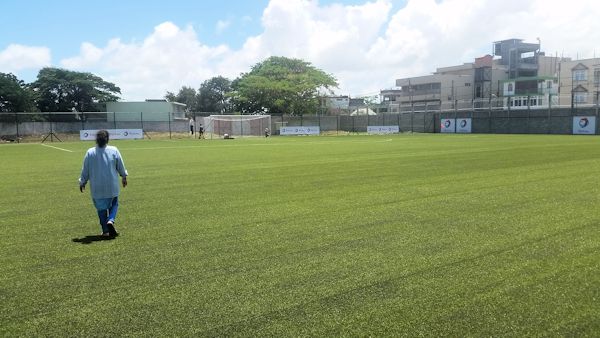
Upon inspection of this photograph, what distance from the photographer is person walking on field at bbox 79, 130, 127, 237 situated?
6.82 m

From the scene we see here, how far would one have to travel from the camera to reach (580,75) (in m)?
87.9

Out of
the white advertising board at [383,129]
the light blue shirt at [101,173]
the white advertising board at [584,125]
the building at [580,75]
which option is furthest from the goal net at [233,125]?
the building at [580,75]

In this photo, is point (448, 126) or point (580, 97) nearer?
point (580, 97)

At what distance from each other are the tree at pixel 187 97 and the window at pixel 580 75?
2852 inches

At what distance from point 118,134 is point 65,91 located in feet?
115

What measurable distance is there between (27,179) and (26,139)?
113 feet

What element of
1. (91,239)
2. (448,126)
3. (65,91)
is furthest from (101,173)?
(65,91)

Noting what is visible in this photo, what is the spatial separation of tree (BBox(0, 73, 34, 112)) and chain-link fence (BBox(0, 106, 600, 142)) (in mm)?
17963

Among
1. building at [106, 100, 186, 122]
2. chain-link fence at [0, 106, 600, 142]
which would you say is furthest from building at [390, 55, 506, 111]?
building at [106, 100, 186, 122]

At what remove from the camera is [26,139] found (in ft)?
144

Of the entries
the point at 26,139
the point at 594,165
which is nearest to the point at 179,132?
the point at 26,139

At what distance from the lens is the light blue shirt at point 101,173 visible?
6816mm

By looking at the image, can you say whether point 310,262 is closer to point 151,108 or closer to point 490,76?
point 151,108

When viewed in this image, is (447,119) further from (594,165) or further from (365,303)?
(365,303)
